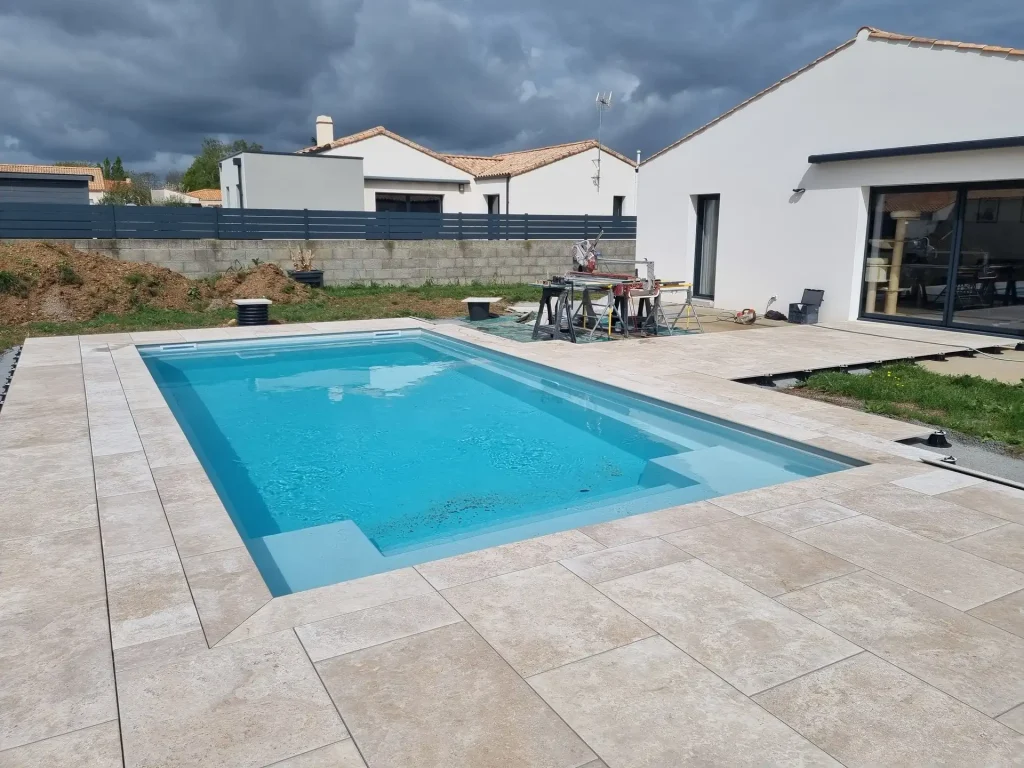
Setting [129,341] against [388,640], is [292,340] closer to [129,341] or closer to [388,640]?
[129,341]

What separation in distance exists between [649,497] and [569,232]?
49.5 feet

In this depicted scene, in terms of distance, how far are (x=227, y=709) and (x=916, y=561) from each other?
3074 millimetres

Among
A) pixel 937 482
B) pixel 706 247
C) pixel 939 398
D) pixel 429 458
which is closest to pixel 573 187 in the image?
pixel 706 247

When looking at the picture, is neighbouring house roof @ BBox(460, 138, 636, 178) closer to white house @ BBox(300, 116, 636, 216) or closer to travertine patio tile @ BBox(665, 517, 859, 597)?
white house @ BBox(300, 116, 636, 216)

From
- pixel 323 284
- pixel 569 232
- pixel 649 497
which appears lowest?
pixel 649 497

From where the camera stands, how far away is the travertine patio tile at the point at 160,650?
8.81 ft

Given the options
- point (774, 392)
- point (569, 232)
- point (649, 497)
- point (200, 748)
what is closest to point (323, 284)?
point (569, 232)

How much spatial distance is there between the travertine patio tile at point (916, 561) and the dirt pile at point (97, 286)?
12.4 meters

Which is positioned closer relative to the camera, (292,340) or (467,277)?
(292,340)

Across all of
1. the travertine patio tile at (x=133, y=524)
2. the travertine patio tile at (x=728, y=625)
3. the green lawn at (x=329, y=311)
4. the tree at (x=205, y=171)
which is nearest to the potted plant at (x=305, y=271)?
the green lawn at (x=329, y=311)

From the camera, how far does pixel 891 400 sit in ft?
22.9

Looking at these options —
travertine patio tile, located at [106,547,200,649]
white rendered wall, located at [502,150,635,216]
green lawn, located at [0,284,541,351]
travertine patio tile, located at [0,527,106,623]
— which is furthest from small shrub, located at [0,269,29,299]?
white rendered wall, located at [502,150,635,216]

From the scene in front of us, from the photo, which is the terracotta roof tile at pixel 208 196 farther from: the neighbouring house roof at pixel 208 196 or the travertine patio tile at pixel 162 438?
the travertine patio tile at pixel 162 438

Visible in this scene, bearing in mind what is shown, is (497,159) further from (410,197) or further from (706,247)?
(706,247)
